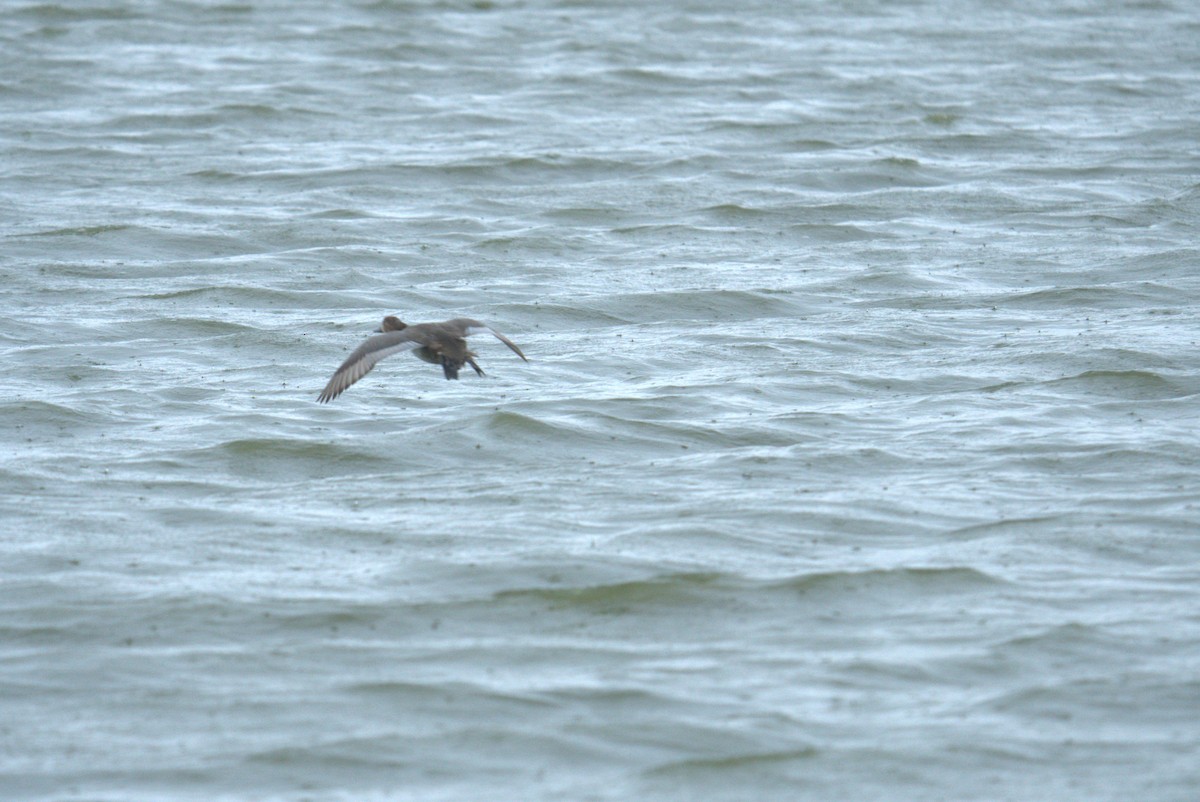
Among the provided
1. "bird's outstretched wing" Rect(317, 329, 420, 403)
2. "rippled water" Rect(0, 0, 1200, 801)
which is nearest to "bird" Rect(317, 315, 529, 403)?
"bird's outstretched wing" Rect(317, 329, 420, 403)

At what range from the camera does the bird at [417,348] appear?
31.4 feet

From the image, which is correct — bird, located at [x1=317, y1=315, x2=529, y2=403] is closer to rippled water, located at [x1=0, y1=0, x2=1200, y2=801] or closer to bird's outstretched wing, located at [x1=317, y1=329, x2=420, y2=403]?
bird's outstretched wing, located at [x1=317, y1=329, x2=420, y2=403]

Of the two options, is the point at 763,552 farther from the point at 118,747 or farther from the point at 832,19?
the point at 832,19

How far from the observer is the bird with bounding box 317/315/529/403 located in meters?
9.58

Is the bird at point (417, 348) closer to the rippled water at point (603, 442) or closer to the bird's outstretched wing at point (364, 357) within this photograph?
the bird's outstretched wing at point (364, 357)

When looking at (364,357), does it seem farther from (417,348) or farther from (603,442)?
(603,442)

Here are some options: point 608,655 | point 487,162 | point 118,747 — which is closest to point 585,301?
point 487,162

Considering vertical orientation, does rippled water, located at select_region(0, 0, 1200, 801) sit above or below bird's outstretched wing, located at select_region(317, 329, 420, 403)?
below

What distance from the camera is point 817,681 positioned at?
7.10 metres

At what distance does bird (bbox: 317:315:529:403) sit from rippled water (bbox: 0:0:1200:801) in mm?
509

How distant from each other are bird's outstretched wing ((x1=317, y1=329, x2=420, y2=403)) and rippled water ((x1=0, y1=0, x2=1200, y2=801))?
48cm

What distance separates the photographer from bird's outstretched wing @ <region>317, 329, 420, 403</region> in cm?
956

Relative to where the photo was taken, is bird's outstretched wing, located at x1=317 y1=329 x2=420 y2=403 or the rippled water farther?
bird's outstretched wing, located at x1=317 y1=329 x2=420 y2=403

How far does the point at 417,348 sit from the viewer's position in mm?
9828
